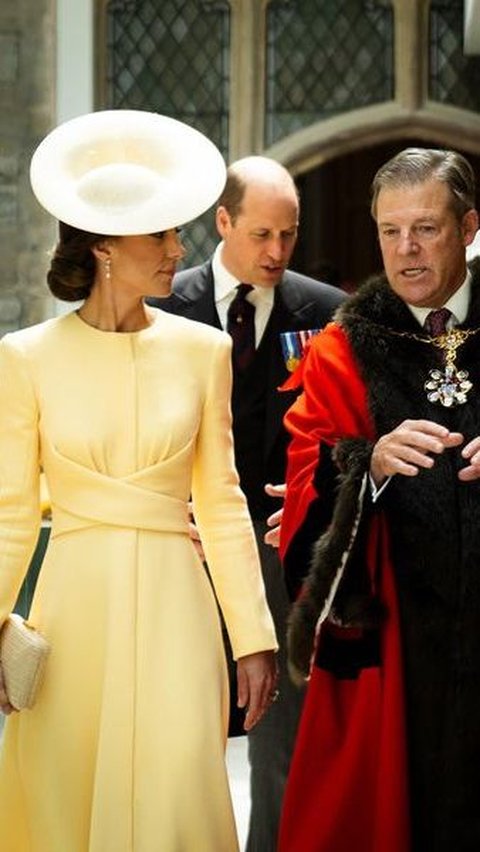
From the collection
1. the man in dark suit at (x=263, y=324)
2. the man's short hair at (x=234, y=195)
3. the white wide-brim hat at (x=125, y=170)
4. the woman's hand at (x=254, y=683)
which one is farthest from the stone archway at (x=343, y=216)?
the woman's hand at (x=254, y=683)

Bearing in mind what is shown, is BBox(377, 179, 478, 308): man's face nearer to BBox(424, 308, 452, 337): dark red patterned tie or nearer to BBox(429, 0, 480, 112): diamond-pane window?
BBox(424, 308, 452, 337): dark red patterned tie

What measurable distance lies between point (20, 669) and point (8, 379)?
627 mm

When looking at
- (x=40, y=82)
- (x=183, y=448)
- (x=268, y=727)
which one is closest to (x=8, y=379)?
(x=183, y=448)

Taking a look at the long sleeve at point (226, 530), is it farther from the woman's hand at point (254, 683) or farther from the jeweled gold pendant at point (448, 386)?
the jeweled gold pendant at point (448, 386)

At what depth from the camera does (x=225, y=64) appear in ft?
34.6

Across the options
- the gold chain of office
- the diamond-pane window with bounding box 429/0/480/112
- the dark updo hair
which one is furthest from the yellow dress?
the diamond-pane window with bounding box 429/0/480/112

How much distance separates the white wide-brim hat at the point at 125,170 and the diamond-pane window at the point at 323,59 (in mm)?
5950

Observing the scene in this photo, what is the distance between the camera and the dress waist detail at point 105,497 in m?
4.42

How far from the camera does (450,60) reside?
10484 mm

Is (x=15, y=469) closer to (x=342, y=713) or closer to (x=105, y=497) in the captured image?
(x=105, y=497)

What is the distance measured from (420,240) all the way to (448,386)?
1.11 ft

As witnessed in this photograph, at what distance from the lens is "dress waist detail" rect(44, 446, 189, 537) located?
14.5 feet

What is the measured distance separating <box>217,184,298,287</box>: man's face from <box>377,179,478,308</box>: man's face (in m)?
1.32

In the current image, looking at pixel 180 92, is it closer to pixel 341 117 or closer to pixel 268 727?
pixel 341 117
